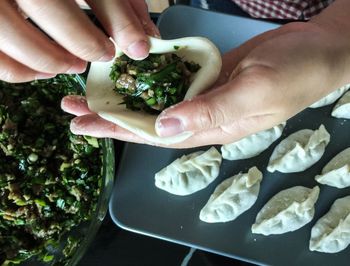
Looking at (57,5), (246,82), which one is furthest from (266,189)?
(57,5)

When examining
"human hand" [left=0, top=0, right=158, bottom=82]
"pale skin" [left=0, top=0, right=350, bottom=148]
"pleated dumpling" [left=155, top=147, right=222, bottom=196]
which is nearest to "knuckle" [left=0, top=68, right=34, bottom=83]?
"human hand" [left=0, top=0, right=158, bottom=82]

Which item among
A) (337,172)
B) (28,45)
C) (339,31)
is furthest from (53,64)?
(337,172)

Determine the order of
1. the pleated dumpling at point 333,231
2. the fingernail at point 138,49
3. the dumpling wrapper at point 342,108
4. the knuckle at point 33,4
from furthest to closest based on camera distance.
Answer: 1. the dumpling wrapper at point 342,108
2. the pleated dumpling at point 333,231
3. the fingernail at point 138,49
4. the knuckle at point 33,4

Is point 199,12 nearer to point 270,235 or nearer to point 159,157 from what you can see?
point 159,157

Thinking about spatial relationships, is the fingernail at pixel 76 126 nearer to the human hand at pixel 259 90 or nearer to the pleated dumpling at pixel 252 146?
the human hand at pixel 259 90

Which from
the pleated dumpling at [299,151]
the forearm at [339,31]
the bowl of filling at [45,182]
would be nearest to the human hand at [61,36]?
the bowl of filling at [45,182]

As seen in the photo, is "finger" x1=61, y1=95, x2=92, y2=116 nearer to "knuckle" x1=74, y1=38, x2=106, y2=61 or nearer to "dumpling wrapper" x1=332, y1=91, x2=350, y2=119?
"knuckle" x1=74, y1=38, x2=106, y2=61

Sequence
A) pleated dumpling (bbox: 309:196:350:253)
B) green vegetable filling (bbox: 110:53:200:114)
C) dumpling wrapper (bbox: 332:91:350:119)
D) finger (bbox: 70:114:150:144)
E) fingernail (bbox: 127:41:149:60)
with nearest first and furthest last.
Result: 1. fingernail (bbox: 127:41:149:60)
2. green vegetable filling (bbox: 110:53:200:114)
3. finger (bbox: 70:114:150:144)
4. pleated dumpling (bbox: 309:196:350:253)
5. dumpling wrapper (bbox: 332:91:350:119)
